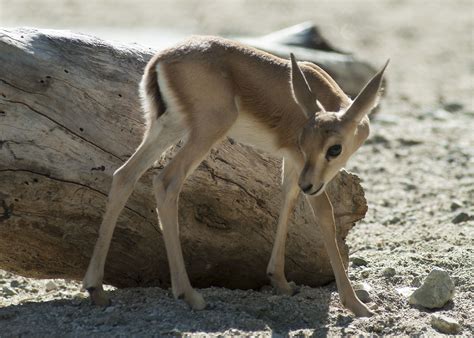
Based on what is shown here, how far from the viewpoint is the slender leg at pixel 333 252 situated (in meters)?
7.98

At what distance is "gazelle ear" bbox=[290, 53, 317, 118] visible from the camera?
791 centimetres

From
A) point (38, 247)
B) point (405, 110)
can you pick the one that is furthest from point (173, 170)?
point (405, 110)

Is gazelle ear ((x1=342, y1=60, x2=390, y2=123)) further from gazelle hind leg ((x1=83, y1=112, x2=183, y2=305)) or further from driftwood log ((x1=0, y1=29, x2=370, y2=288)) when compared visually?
gazelle hind leg ((x1=83, y1=112, x2=183, y2=305))

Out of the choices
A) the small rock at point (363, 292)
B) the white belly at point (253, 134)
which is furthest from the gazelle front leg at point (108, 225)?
the small rock at point (363, 292)

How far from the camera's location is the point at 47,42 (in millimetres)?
8273

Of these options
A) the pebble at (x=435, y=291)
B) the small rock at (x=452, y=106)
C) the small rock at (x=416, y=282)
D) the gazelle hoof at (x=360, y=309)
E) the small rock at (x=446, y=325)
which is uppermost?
the small rock at (x=452, y=106)

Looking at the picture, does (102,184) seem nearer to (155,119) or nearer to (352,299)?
(155,119)

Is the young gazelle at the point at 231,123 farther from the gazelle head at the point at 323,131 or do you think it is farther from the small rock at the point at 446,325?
the small rock at the point at 446,325

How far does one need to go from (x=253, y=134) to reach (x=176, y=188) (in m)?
0.97

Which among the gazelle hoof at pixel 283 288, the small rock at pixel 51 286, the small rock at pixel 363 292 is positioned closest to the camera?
the small rock at pixel 363 292

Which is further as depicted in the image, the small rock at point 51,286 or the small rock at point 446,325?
the small rock at point 51,286

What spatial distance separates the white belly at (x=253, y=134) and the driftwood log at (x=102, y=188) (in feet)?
0.98

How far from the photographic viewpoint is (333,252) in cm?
819

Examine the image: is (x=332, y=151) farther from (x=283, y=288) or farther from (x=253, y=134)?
(x=283, y=288)
